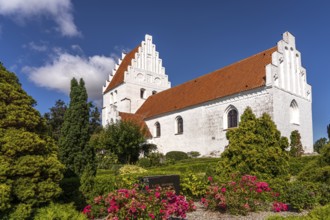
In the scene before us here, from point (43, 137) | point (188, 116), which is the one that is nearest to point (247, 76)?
point (188, 116)

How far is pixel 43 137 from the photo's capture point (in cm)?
614

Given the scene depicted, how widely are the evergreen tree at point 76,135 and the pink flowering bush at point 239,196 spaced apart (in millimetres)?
5453

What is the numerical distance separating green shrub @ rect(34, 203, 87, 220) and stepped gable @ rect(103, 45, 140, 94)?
29818mm

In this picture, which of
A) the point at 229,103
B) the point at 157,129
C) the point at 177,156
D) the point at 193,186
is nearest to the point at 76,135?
the point at 193,186

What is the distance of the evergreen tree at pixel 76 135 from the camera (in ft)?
38.5

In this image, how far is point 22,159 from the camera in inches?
211

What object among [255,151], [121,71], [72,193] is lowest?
[72,193]

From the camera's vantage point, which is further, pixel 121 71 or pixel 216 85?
pixel 121 71

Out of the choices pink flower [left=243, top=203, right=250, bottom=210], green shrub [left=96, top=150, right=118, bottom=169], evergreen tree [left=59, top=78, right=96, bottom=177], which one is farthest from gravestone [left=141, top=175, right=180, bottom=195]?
green shrub [left=96, top=150, right=118, bottom=169]

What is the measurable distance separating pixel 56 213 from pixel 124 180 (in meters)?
3.83

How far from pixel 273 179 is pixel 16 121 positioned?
7.44m

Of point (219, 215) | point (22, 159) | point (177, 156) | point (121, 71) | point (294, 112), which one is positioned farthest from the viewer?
point (121, 71)

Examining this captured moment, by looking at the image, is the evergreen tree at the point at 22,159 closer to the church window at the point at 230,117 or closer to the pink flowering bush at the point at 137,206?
the pink flowering bush at the point at 137,206

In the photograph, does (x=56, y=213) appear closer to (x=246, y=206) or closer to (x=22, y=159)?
(x=22, y=159)
